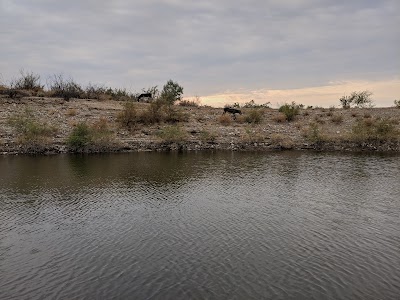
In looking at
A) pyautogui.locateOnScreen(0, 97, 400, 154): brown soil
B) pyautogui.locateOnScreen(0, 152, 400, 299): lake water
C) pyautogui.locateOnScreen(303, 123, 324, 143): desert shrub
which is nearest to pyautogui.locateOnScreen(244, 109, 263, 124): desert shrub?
pyautogui.locateOnScreen(0, 97, 400, 154): brown soil

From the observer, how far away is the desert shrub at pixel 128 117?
48.6m

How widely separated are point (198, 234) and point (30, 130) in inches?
1207

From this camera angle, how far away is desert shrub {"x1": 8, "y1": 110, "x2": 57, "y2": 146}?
3900 cm

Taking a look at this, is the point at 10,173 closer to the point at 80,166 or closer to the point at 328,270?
the point at 80,166

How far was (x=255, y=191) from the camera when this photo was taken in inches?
898

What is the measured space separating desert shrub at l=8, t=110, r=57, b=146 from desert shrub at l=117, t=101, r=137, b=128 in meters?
8.88

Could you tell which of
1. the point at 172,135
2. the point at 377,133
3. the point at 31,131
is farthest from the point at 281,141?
the point at 31,131

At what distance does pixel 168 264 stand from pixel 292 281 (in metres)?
3.99

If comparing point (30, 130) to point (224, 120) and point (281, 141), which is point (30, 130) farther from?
point (281, 141)

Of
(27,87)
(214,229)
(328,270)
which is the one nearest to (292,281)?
(328,270)

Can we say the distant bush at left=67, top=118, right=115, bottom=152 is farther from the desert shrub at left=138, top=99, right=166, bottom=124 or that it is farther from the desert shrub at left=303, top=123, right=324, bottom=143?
the desert shrub at left=303, top=123, right=324, bottom=143

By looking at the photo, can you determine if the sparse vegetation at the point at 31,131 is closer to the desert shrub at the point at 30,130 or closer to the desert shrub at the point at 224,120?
the desert shrub at the point at 30,130

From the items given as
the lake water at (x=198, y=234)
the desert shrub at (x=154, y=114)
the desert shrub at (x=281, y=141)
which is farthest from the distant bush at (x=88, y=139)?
the desert shrub at (x=281, y=141)

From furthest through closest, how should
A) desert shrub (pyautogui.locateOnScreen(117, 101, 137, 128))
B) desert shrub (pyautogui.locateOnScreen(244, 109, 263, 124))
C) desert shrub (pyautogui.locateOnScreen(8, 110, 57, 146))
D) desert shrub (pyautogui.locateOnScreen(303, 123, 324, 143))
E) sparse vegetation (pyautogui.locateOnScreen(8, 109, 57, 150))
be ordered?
desert shrub (pyautogui.locateOnScreen(244, 109, 263, 124)) → desert shrub (pyautogui.locateOnScreen(117, 101, 137, 128)) → desert shrub (pyautogui.locateOnScreen(303, 123, 324, 143)) → desert shrub (pyautogui.locateOnScreen(8, 110, 57, 146)) → sparse vegetation (pyautogui.locateOnScreen(8, 109, 57, 150))
